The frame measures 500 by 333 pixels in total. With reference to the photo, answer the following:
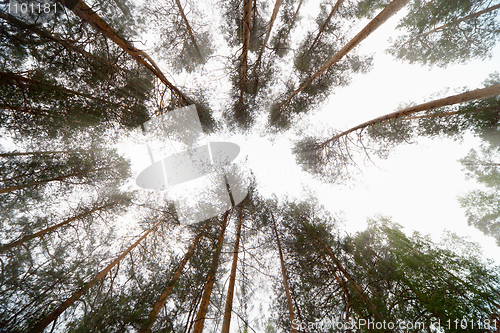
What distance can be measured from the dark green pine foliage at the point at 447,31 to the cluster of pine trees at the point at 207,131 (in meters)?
0.04

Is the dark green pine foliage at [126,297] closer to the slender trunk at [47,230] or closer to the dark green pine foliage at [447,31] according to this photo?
the slender trunk at [47,230]

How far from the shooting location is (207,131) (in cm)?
721

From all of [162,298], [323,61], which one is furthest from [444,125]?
[162,298]

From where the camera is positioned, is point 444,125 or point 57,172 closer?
point 444,125

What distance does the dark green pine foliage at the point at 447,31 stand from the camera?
4371 mm

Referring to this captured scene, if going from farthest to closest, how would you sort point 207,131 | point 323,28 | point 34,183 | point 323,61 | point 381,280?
1. point 207,131
2. point 323,61
3. point 34,183
4. point 323,28
5. point 381,280

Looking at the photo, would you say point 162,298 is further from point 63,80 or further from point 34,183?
point 63,80

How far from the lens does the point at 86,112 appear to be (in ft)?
14.2

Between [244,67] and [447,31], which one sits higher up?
[447,31]

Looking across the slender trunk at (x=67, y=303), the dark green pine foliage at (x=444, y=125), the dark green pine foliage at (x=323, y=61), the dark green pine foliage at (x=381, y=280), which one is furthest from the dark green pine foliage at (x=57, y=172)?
the dark green pine foliage at (x=444, y=125)

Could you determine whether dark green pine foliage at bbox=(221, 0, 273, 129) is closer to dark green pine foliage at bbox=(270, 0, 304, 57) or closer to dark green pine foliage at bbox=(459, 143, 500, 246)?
dark green pine foliage at bbox=(270, 0, 304, 57)

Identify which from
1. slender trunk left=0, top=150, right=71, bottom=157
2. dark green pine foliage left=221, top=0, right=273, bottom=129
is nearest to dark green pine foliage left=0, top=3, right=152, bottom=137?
slender trunk left=0, top=150, right=71, bottom=157

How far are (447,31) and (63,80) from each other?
447 inches

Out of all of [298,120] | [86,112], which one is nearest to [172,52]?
[86,112]
